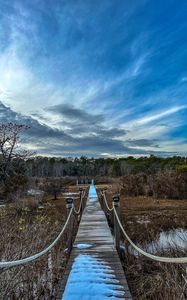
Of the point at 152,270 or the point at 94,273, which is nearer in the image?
the point at 94,273

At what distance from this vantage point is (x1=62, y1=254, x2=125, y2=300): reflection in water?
4004mm

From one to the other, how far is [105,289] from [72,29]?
7.65 meters

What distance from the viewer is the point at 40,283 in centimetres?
477

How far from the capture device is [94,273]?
4863 millimetres

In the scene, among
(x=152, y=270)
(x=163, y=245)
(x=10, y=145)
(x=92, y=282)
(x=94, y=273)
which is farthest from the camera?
(x=10, y=145)

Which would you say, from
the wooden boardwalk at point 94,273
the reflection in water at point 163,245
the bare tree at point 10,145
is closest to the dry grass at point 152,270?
the reflection in water at point 163,245

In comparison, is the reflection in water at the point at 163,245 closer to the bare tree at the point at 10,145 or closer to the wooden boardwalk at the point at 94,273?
the wooden boardwalk at the point at 94,273

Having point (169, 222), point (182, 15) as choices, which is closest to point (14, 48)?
point (182, 15)

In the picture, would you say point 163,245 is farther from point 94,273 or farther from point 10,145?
point 10,145

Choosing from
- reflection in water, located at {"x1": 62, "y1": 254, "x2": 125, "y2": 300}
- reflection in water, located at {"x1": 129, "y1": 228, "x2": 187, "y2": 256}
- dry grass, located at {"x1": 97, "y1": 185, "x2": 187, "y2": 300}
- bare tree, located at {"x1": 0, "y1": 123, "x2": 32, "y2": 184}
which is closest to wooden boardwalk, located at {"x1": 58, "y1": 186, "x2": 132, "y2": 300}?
reflection in water, located at {"x1": 62, "y1": 254, "x2": 125, "y2": 300}

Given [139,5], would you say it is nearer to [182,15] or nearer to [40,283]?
[182,15]

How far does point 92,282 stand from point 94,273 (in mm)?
389

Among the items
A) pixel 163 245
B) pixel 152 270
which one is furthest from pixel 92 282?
pixel 163 245

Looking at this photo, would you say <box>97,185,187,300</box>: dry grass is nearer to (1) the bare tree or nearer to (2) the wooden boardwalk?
(2) the wooden boardwalk
